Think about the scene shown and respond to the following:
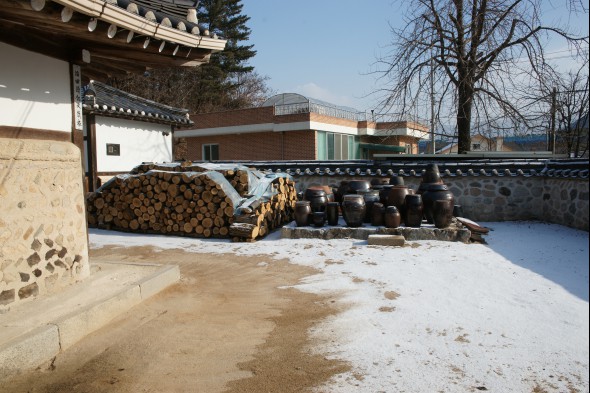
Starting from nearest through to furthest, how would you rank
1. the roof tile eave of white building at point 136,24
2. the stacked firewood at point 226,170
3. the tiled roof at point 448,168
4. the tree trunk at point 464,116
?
the roof tile eave of white building at point 136,24
the stacked firewood at point 226,170
the tiled roof at point 448,168
the tree trunk at point 464,116

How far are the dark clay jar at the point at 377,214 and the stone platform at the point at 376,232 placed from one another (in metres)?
0.13

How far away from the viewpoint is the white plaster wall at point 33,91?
13.3 ft

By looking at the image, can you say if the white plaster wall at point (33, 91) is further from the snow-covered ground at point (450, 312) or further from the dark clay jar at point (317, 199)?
the dark clay jar at point (317, 199)

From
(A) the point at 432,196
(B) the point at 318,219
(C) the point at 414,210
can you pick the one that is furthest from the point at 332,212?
(A) the point at 432,196

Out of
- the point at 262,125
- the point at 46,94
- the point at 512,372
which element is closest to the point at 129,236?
the point at 46,94

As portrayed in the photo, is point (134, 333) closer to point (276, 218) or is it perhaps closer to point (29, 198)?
point (29, 198)

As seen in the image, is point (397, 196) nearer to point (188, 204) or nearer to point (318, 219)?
point (318, 219)

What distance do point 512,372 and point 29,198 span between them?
4.32 metres

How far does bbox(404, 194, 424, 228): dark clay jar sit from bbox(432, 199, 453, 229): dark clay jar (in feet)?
0.89

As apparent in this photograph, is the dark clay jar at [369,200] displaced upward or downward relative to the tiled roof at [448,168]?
downward

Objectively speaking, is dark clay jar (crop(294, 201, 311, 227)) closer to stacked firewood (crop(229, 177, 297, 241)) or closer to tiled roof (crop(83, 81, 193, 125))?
stacked firewood (crop(229, 177, 297, 241))

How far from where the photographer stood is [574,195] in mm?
8688

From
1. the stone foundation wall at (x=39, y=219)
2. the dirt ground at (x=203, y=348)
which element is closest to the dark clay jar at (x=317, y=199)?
the dirt ground at (x=203, y=348)

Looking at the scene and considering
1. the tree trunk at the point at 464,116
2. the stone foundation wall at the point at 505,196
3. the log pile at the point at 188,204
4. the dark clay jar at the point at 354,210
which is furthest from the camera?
the tree trunk at the point at 464,116
